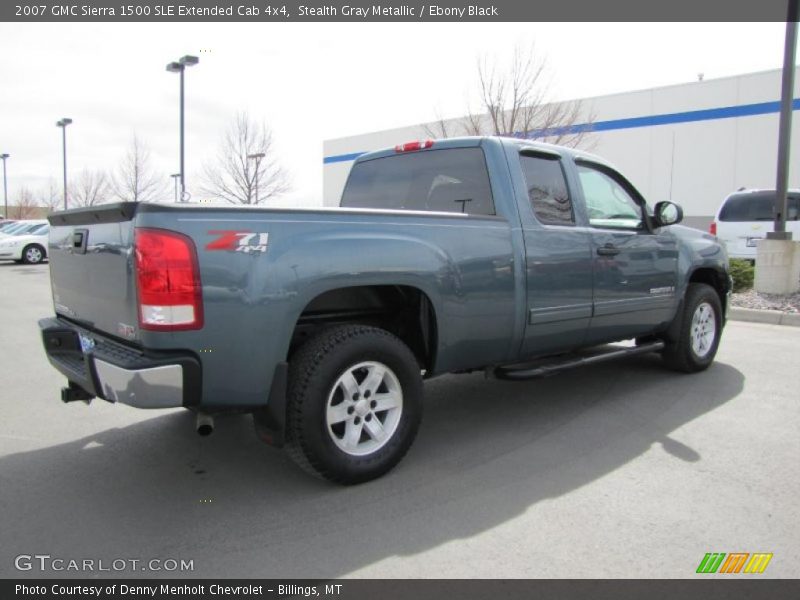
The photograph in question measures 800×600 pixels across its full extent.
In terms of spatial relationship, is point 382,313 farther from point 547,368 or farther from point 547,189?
point 547,189

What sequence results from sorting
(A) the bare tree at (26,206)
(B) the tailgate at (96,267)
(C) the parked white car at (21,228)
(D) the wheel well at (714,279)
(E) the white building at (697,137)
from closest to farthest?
1. (B) the tailgate at (96,267)
2. (D) the wheel well at (714,279)
3. (E) the white building at (697,137)
4. (C) the parked white car at (21,228)
5. (A) the bare tree at (26,206)

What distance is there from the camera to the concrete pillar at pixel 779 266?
31.4 feet

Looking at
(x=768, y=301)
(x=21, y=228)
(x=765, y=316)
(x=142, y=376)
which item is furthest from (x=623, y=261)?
(x=21, y=228)

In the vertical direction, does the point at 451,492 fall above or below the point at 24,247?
below

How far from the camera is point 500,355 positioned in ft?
13.1

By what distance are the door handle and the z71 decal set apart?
8.69 ft

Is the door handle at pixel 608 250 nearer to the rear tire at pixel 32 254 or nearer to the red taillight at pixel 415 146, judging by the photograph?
the red taillight at pixel 415 146

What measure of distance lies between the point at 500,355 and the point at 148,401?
86.0 inches

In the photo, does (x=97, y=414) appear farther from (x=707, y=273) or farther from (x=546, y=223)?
(x=707, y=273)

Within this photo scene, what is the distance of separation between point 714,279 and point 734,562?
157 inches

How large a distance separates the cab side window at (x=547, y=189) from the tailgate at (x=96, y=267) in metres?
2.57

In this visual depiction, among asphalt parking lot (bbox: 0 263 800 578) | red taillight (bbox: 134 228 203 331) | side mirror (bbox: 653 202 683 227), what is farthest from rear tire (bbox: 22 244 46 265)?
side mirror (bbox: 653 202 683 227)

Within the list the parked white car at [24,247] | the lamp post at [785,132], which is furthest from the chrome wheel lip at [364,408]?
the parked white car at [24,247]

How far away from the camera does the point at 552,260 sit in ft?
13.6
